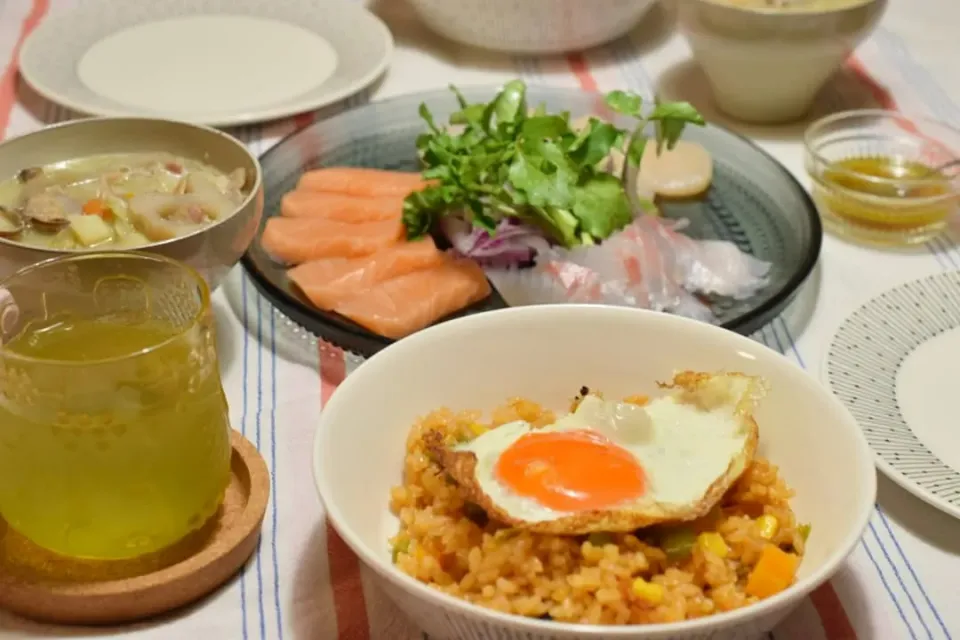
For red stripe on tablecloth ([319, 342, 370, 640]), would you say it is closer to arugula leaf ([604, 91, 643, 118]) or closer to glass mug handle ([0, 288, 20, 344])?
glass mug handle ([0, 288, 20, 344])

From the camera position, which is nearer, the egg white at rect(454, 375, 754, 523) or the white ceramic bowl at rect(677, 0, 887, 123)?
the egg white at rect(454, 375, 754, 523)

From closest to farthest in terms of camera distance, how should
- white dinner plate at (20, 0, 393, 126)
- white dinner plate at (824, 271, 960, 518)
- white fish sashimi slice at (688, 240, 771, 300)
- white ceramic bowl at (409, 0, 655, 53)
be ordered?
white dinner plate at (824, 271, 960, 518) < white fish sashimi slice at (688, 240, 771, 300) < white dinner plate at (20, 0, 393, 126) < white ceramic bowl at (409, 0, 655, 53)

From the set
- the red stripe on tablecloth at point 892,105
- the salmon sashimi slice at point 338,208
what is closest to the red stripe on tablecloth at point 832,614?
the salmon sashimi slice at point 338,208

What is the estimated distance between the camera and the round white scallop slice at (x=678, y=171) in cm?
180

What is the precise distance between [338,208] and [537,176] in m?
0.37

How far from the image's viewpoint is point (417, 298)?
1.49m

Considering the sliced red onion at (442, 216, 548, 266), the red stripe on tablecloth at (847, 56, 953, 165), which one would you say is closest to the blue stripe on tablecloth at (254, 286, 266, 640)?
the sliced red onion at (442, 216, 548, 266)

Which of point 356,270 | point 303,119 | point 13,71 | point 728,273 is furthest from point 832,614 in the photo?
point 13,71

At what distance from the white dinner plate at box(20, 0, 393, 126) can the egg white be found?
1.20 metres

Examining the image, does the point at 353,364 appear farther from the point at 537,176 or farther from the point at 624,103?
the point at 624,103

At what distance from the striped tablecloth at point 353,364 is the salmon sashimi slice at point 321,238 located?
8 centimetres

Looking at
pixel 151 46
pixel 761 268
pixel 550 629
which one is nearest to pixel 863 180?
pixel 761 268

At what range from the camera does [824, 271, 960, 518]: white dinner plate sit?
1.16 meters

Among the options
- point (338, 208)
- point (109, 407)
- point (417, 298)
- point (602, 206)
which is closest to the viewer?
point (109, 407)
